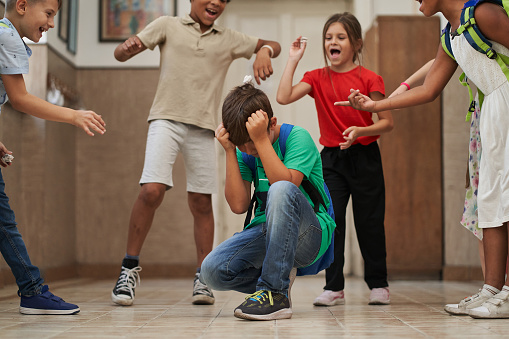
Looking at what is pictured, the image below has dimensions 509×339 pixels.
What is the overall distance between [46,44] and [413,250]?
2855 mm

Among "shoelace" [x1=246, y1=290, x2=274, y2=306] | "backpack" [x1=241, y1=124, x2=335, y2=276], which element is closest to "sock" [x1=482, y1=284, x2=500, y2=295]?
"backpack" [x1=241, y1=124, x2=335, y2=276]

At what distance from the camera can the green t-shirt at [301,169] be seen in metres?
2.21

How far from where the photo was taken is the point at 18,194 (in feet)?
12.9

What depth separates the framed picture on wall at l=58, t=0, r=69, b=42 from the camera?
4613mm

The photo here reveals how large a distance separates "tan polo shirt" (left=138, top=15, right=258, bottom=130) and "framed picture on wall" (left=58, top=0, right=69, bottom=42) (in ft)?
5.86

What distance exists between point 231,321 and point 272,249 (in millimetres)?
282

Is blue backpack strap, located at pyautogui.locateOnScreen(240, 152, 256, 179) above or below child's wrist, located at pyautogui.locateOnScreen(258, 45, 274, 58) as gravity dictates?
below

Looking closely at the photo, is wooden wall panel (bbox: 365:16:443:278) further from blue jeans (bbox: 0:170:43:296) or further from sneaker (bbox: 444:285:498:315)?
blue jeans (bbox: 0:170:43:296)

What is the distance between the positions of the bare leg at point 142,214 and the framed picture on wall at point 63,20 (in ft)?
7.25

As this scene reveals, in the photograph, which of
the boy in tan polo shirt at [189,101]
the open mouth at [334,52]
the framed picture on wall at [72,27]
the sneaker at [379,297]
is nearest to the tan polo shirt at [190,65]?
the boy in tan polo shirt at [189,101]

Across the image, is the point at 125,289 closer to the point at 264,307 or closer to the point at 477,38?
the point at 264,307

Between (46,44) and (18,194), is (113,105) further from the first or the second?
(18,194)

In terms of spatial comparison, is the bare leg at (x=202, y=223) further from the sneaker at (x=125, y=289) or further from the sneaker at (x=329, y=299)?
the sneaker at (x=329, y=299)

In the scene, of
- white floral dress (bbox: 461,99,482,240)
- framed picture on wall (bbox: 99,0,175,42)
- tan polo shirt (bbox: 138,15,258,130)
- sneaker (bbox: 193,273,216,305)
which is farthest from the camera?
framed picture on wall (bbox: 99,0,175,42)
